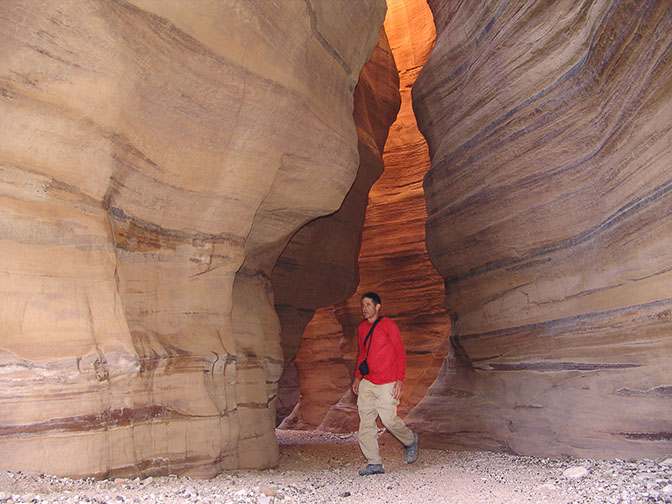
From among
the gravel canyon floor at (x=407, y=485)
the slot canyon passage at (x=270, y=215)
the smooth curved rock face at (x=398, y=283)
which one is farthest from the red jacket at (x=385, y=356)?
the smooth curved rock face at (x=398, y=283)

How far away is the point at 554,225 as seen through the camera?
5520 mm

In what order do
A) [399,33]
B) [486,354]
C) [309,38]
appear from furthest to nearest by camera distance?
1. [399,33]
2. [486,354]
3. [309,38]

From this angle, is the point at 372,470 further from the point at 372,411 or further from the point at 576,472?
the point at 576,472

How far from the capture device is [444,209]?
7.36m

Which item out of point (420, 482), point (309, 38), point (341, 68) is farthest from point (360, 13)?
point (420, 482)

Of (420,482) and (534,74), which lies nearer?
(420,482)

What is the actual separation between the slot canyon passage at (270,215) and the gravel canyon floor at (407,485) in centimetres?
24

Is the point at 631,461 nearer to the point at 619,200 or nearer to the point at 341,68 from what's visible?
the point at 619,200

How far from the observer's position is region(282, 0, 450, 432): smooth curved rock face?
41.4 ft

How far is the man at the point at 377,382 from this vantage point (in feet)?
15.1

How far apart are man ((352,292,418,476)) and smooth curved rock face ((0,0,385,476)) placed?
41.8 inches

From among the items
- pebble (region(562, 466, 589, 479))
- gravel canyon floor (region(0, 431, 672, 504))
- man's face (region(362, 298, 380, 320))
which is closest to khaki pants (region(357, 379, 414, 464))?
gravel canyon floor (region(0, 431, 672, 504))

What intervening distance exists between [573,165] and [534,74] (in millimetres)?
1050

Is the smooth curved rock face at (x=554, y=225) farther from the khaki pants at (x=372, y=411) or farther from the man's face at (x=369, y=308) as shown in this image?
the man's face at (x=369, y=308)
